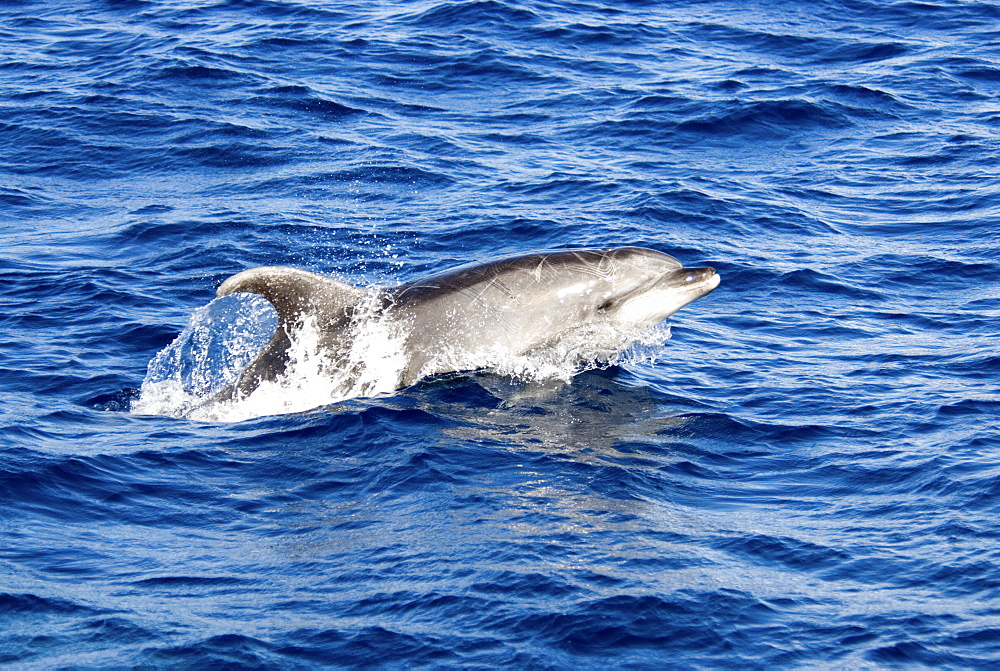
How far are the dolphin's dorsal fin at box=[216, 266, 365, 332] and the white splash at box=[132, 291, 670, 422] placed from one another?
13 cm

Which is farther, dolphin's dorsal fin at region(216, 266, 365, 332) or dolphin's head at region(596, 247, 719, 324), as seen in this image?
dolphin's head at region(596, 247, 719, 324)

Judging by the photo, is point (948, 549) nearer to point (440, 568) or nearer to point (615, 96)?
point (440, 568)

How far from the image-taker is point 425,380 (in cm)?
1234

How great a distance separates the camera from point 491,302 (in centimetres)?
1249

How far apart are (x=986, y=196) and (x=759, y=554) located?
437 inches

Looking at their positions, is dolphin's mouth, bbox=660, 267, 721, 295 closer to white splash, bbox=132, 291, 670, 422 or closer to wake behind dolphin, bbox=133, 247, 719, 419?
wake behind dolphin, bbox=133, 247, 719, 419

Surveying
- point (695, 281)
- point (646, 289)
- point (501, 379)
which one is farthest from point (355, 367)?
point (695, 281)

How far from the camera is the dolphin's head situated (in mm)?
12711

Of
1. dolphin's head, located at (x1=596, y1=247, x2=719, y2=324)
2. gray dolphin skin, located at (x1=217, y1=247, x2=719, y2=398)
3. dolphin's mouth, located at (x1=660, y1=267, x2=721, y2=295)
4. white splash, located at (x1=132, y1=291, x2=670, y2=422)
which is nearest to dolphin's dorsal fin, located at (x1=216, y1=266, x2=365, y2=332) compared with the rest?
gray dolphin skin, located at (x1=217, y1=247, x2=719, y2=398)

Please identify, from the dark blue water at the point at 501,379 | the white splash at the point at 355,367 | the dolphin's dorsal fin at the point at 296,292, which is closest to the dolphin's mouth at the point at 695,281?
the white splash at the point at 355,367

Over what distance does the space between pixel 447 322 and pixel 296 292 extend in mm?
1458

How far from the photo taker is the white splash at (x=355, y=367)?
1222 cm

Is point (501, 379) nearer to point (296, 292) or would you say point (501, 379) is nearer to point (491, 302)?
point (491, 302)

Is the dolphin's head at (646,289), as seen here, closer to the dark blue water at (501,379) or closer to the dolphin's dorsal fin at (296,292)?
the dark blue water at (501,379)
